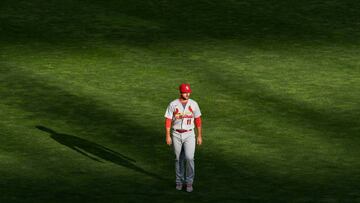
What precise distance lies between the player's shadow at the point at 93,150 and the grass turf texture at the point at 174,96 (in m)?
0.04

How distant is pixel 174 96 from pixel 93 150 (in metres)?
4.55

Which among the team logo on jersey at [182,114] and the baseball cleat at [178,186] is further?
the baseball cleat at [178,186]

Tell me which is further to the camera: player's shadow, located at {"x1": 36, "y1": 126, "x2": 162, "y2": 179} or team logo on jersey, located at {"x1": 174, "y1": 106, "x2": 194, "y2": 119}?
player's shadow, located at {"x1": 36, "y1": 126, "x2": 162, "y2": 179}

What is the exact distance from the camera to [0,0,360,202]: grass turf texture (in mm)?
20625

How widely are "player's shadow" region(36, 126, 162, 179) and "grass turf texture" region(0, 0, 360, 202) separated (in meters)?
0.04

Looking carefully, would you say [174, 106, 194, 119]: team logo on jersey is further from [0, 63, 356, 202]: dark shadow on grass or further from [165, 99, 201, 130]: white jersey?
[0, 63, 356, 202]: dark shadow on grass

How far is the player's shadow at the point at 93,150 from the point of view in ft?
71.8

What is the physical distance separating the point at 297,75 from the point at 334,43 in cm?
302

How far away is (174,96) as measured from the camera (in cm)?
2686

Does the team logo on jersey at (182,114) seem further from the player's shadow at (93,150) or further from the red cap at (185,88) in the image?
the player's shadow at (93,150)

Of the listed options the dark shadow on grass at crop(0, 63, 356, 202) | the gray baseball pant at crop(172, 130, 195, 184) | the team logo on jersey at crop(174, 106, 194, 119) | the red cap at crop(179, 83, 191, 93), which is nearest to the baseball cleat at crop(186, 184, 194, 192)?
the gray baseball pant at crop(172, 130, 195, 184)

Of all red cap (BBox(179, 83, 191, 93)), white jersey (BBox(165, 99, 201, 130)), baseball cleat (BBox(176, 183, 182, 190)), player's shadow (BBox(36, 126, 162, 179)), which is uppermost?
red cap (BBox(179, 83, 191, 93))

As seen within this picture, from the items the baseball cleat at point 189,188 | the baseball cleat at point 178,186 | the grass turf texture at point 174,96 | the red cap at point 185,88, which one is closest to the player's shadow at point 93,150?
the grass turf texture at point 174,96

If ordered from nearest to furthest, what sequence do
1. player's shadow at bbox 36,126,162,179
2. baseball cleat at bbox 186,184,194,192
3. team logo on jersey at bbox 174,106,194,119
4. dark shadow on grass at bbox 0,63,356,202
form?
1. team logo on jersey at bbox 174,106,194,119
2. baseball cleat at bbox 186,184,194,192
3. dark shadow on grass at bbox 0,63,356,202
4. player's shadow at bbox 36,126,162,179
